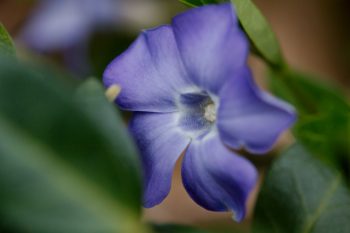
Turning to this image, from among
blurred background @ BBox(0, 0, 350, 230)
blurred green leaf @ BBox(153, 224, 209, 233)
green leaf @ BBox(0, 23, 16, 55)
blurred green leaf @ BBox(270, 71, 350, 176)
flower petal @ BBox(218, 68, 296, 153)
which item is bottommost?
blurred background @ BBox(0, 0, 350, 230)

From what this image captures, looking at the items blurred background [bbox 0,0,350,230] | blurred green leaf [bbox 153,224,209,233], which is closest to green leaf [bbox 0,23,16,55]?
blurred green leaf [bbox 153,224,209,233]

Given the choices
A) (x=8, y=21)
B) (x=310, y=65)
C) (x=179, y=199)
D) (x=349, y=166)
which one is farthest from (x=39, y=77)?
(x=8, y=21)

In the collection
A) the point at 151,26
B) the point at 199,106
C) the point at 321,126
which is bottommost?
the point at 151,26

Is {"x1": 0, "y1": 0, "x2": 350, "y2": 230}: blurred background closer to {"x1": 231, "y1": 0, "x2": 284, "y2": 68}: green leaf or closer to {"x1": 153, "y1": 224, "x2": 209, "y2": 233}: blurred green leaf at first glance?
{"x1": 231, "y1": 0, "x2": 284, "y2": 68}: green leaf

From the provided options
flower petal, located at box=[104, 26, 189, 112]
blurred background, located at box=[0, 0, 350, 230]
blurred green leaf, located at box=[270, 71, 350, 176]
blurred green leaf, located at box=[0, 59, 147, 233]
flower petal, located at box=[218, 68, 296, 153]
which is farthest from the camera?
blurred background, located at box=[0, 0, 350, 230]

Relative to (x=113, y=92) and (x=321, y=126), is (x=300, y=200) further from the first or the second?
(x=113, y=92)

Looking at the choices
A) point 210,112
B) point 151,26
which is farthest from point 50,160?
point 151,26

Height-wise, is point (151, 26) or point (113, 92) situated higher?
point (113, 92)
